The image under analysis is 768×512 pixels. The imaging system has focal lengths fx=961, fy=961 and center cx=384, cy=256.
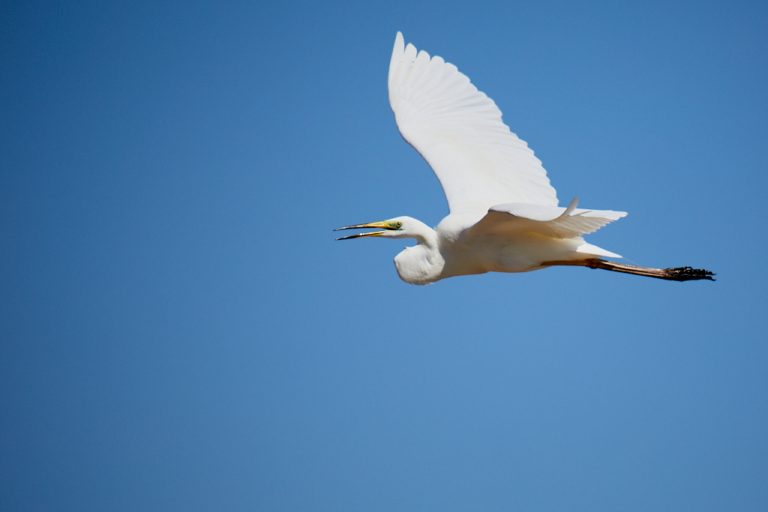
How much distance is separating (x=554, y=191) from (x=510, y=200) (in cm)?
50

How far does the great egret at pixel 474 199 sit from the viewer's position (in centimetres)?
839

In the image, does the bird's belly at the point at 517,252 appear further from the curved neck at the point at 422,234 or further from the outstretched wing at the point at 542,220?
the curved neck at the point at 422,234

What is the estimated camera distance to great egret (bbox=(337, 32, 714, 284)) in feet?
27.5

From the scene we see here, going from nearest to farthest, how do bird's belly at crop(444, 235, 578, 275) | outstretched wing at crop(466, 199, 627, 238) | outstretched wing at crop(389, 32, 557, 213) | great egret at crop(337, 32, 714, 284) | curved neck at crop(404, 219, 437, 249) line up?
outstretched wing at crop(466, 199, 627, 238) < great egret at crop(337, 32, 714, 284) < bird's belly at crop(444, 235, 578, 275) < curved neck at crop(404, 219, 437, 249) < outstretched wing at crop(389, 32, 557, 213)

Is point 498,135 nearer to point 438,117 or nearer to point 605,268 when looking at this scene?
point 438,117

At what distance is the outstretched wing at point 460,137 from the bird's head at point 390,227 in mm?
541

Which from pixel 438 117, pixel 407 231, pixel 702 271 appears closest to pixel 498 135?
pixel 438 117

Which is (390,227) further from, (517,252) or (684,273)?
(684,273)

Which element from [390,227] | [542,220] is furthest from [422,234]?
[542,220]

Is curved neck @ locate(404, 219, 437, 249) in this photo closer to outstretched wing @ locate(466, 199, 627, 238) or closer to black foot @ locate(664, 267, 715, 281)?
outstretched wing @ locate(466, 199, 627, 238)

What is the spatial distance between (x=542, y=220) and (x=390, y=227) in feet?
8.82

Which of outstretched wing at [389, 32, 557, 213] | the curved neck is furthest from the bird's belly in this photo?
outstretched wing at [389, 32, 557, 213]

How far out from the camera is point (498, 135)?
10578 mm

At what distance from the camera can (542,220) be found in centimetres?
709
